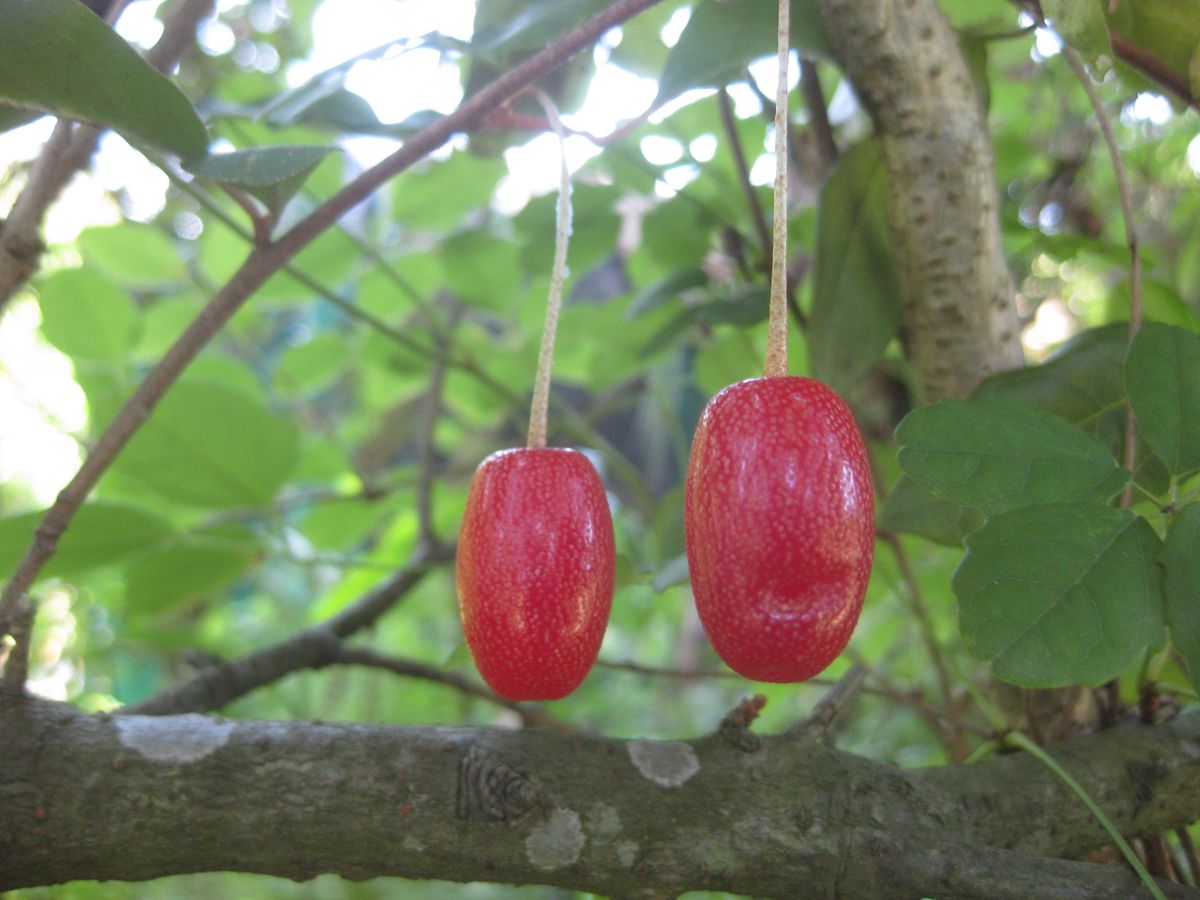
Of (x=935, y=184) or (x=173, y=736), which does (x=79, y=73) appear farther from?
(x=935, y=184)

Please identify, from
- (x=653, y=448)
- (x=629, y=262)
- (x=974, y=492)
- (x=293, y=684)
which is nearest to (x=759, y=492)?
(x=974, y=492)

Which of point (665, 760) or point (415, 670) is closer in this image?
Result: point (665, 760)

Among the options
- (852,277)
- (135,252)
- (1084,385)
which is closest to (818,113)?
(852,277)

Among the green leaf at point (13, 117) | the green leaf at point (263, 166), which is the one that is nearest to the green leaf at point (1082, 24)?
the green leaf at point (263, 166)

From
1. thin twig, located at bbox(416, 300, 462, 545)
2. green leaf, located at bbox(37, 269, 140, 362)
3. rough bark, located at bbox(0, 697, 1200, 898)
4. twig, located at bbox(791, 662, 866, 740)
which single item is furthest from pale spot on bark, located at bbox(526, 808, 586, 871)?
green leaf, located at bbox(37, 269, 140, 362)

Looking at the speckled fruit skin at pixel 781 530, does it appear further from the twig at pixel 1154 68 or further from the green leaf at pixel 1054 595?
the twig at pixel 1154 68

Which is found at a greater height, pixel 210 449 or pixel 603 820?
A: pixel 210 449

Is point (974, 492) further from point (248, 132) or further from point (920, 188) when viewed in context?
point (248, 132)
